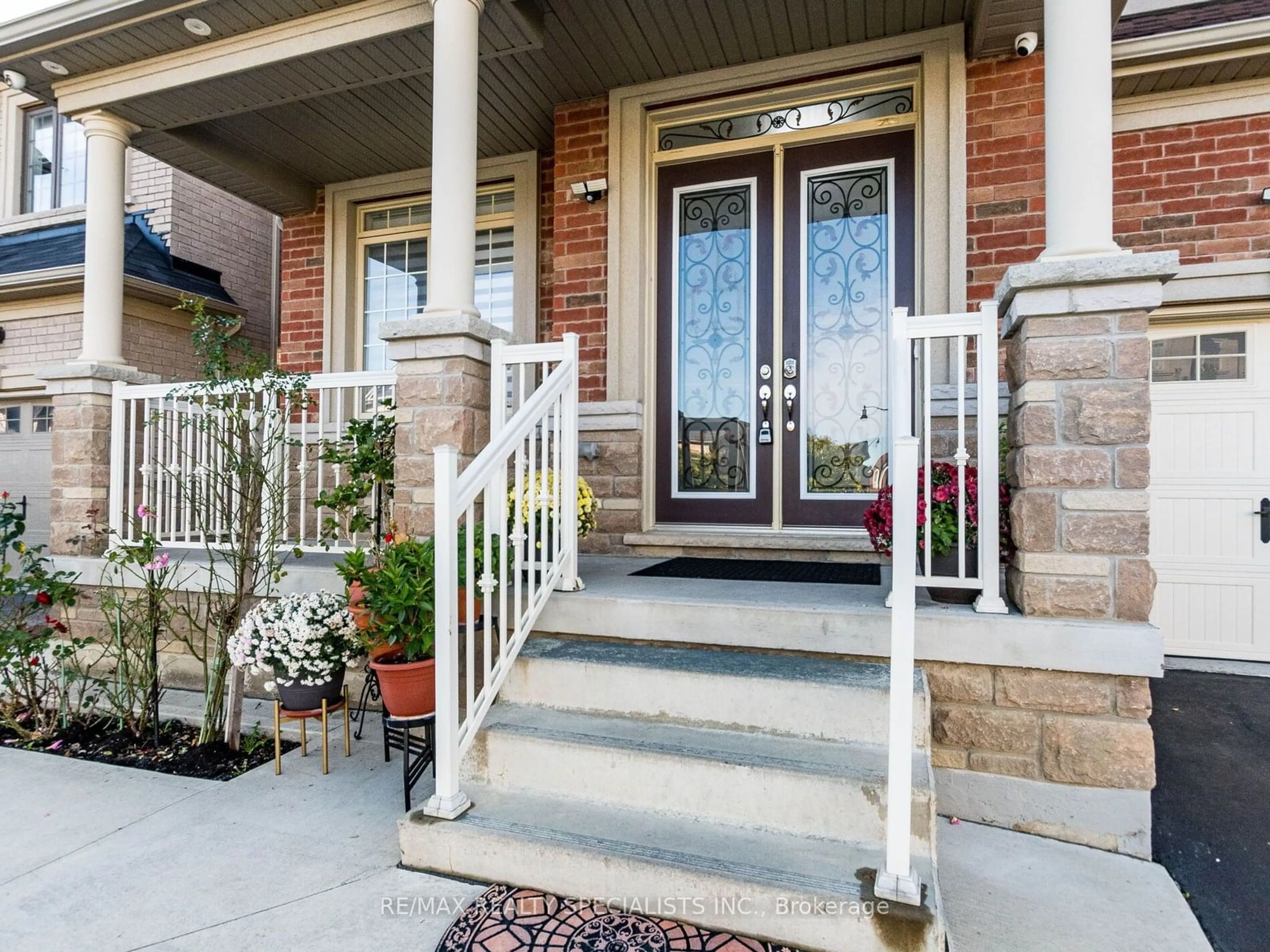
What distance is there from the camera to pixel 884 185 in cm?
372

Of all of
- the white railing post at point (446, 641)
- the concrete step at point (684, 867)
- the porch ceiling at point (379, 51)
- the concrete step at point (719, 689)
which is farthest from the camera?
the porch ceiling at point (379, 51)

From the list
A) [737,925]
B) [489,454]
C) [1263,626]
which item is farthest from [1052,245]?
[1263,626]

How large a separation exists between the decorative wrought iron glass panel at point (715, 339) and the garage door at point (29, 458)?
564 centimetres

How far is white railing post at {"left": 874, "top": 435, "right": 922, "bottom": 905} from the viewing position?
4.97ft

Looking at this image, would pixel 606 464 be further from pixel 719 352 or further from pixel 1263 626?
pixel 1263 626

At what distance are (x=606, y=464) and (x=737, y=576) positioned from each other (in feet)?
3.82

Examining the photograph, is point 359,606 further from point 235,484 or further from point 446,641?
point 235,484

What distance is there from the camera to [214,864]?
1.94m

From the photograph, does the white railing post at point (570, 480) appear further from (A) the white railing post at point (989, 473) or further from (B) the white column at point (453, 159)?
(A) the white railing post at point (989, 473)

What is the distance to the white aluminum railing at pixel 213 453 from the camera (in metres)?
3.04

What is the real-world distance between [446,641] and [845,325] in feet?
9.08

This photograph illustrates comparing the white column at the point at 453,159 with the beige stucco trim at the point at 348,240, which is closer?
the white column at the point at 453,159

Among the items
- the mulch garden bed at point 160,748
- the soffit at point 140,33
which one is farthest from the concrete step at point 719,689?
the soffit at point 140,33

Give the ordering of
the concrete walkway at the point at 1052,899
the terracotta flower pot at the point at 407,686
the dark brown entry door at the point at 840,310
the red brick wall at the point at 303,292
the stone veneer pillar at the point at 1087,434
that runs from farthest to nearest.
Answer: the red brick wall at the point at 303,292 < the dark brown entry door at the point at 840,310 < the terracotta flower pot at the point at 407,686 < the stone veneer pillar at the point at 1087,434 < the concrete walkway at the point at 1052,899
